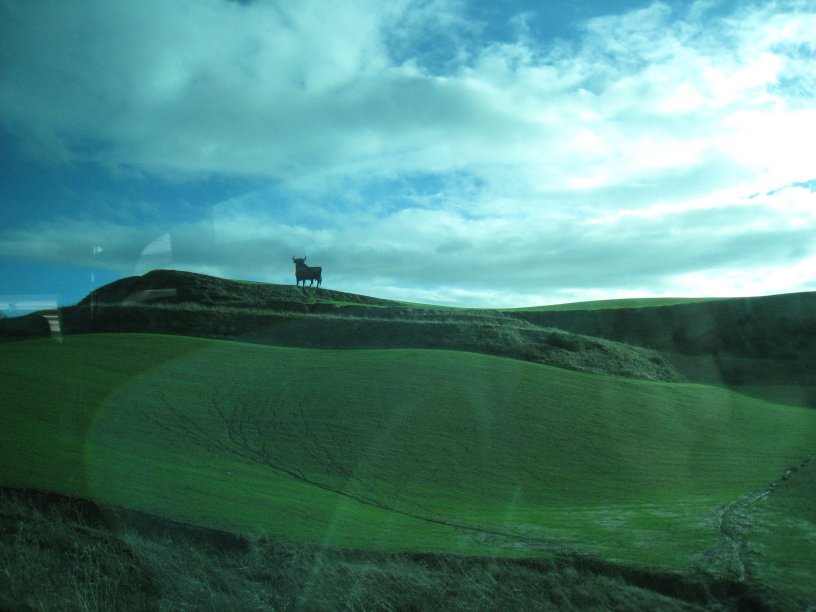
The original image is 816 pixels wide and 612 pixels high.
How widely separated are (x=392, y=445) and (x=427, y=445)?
42.8 inches

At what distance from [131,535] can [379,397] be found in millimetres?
14412

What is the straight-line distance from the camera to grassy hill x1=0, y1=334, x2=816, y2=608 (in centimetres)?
1162

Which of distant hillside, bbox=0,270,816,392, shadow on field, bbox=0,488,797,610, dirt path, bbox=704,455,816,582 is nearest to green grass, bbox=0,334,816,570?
dirt path, bbox=704,455,816,582

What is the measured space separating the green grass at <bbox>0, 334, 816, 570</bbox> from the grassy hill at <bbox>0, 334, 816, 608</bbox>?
0.08 m

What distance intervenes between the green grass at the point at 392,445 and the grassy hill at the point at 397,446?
0.08 meters

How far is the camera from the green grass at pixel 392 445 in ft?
38.7

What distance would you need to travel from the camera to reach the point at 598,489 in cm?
1697

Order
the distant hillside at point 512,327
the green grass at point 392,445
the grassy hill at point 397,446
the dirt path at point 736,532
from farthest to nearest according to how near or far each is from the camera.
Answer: the distant hillside at point 512,327
the green grass at point 392,445
the grassy hill at point 397,446
the dirt path at point 736,532

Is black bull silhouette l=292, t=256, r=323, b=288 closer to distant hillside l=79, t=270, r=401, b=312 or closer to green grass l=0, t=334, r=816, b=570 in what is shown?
distant hillside l=79, t=270, r=401, b=312

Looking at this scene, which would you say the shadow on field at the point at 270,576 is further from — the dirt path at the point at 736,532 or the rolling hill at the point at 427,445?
the dirt path at the point at 736,532

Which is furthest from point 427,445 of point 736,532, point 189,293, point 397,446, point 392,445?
point 189,293

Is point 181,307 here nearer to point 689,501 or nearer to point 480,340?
point 480,340

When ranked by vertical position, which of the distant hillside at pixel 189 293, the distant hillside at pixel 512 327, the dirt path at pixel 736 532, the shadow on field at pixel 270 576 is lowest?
the dirt path at pixel 736 532

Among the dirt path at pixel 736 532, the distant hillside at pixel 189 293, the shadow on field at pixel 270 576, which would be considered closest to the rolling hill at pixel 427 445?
the dirt path at pixel 736 532
